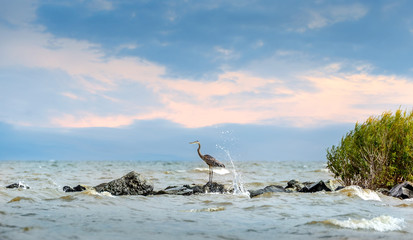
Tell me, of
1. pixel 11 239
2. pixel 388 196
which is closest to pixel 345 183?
pixel 388 196

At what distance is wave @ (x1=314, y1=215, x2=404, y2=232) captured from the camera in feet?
38.4

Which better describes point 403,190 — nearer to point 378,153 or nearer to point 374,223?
point 378,153

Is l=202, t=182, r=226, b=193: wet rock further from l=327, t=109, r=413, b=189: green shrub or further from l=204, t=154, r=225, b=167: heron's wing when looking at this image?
l=327, t=109, r=413, b=189: green shrub

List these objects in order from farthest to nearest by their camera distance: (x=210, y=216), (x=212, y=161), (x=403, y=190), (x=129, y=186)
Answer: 1. (x=212, y=161)
2. (x=129, y=186)
3. (x=403, y=190)
4. (x=210, y=216)

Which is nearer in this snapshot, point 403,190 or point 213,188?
point 403,190

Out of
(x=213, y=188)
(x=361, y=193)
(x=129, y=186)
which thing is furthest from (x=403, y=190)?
(x=129, y=186)

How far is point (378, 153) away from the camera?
19.8 metres

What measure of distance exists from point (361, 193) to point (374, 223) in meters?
6.61

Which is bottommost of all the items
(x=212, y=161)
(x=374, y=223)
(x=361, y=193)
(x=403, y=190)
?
(x=374, y=223)

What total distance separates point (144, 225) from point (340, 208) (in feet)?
24.6

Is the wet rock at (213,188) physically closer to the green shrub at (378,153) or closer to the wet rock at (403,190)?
the green shrub at (378,153)

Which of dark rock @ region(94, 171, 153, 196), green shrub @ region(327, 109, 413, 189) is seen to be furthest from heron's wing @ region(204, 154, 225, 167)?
green shrub @ region(327, 109, 413, 189)

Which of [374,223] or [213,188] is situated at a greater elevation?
[213,188]

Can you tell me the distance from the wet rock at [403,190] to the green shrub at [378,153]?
1.02m
